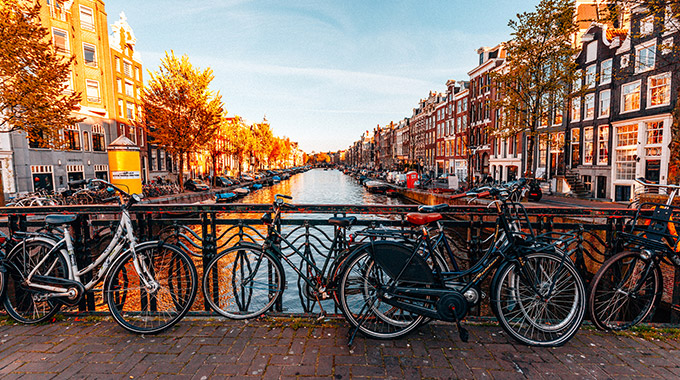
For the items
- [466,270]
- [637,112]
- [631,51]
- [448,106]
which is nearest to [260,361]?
[466,270]

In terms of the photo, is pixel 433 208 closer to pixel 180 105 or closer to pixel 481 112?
pixel 180 105

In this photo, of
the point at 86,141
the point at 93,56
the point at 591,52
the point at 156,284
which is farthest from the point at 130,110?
the point at 591,52

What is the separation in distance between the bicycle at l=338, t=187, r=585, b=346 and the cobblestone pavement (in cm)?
19

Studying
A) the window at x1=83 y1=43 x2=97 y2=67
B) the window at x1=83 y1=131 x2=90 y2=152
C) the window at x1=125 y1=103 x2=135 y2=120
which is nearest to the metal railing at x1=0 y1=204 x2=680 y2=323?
the window at x1=83 y1=131 x2=90 y2=152

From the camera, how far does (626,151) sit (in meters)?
20.0

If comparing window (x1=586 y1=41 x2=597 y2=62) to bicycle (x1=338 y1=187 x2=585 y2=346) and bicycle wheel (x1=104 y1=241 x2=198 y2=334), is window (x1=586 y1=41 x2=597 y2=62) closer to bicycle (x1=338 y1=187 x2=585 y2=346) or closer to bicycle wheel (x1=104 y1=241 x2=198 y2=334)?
→ bicycle (x1=338 y1=187 x2=585 y2=346)

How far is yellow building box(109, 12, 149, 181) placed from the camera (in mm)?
31484

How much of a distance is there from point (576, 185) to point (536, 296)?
2458 cm

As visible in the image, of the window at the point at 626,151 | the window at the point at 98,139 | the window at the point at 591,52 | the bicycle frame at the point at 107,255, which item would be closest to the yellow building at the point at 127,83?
the window at the point at 98,139

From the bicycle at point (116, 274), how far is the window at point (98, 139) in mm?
31322

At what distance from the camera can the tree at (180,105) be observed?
92.9ft

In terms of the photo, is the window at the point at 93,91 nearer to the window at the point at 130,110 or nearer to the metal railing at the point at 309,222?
the window at the point at 130,110

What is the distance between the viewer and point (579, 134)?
77.4 ft

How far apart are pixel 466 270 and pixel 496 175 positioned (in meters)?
37.9
